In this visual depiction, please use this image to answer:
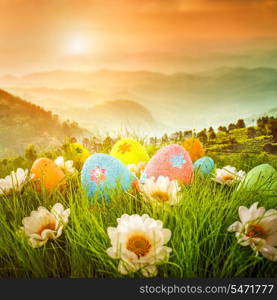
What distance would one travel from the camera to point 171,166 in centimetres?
92

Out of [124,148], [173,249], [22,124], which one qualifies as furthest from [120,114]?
[173,249]

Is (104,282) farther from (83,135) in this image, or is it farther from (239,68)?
(83,135)

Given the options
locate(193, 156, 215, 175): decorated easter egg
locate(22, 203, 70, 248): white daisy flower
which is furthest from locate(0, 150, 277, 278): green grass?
locate(193, 156, 215, 175): decorated easter egg

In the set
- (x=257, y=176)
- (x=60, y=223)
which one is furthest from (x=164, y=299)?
(x=257, y=176)

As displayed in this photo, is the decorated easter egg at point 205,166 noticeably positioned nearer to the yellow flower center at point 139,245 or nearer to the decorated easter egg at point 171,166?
the decorated easter egg at point 171,166

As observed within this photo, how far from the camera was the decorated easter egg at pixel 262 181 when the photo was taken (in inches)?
30.6

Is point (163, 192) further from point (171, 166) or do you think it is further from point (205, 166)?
point (205, 166)

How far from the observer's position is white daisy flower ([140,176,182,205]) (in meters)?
0.72

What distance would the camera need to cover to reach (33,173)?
0.96m

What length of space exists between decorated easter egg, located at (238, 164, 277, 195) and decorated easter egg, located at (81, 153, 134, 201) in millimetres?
269

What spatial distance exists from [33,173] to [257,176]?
1.80 ft

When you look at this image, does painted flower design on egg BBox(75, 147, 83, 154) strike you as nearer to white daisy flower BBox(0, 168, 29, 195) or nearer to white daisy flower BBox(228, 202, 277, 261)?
white daisy flower BBox(0, 168, 29, 195)

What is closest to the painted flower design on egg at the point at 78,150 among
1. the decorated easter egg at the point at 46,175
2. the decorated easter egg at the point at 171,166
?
the decorated easter egg at the point at 46,175

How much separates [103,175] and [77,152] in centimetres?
39
